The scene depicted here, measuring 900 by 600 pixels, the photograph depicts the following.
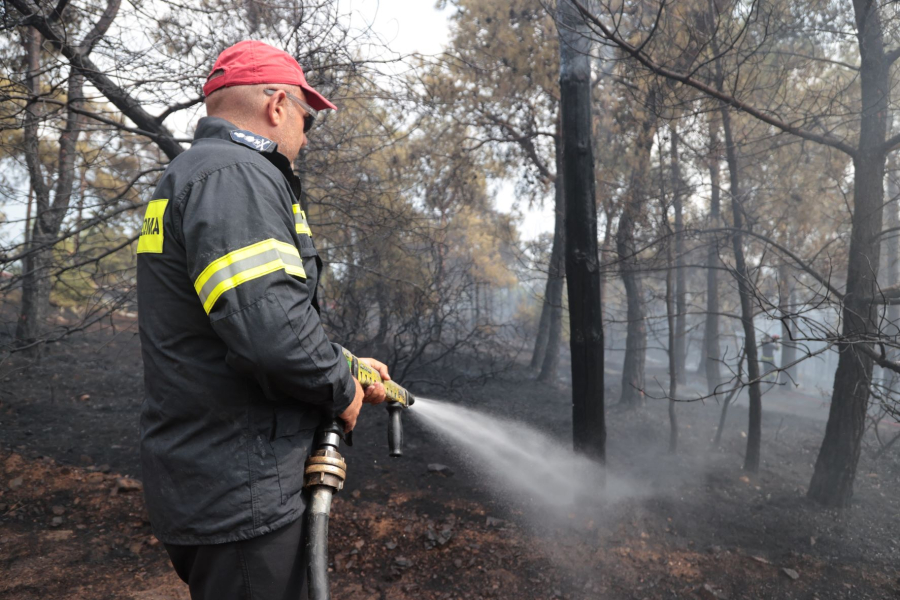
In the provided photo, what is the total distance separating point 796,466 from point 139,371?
37.4 ft

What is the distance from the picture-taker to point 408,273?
9898 mm

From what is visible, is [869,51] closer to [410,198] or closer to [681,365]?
[410,198]

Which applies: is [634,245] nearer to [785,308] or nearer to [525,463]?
[785,308]

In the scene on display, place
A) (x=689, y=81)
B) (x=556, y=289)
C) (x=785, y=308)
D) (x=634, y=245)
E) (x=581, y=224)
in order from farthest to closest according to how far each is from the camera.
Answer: (x=556, y=289)
(x=634, y=245)
(x=581, y=224)
(x=785, y=308)
(x=689, y=81)

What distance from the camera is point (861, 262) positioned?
5.12 m

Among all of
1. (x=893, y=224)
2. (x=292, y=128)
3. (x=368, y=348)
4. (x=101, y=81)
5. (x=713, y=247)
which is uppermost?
(x=101, y=81)

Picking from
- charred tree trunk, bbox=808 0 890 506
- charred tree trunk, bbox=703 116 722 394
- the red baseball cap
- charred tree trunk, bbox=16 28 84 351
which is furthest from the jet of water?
charred tree trunk, bbox=16 28 84 351

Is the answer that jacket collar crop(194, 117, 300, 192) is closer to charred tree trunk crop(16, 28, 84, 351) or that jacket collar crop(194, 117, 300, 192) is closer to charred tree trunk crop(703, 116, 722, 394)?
charred tree trunk crop(703, 116, 722, 394)

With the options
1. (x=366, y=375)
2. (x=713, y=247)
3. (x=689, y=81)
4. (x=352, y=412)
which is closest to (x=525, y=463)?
(x=689, y=81)

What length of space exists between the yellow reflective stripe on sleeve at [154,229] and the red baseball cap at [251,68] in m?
0.48

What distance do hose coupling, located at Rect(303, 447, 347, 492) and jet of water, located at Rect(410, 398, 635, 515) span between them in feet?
6.81

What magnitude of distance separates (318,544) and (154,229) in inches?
41.4

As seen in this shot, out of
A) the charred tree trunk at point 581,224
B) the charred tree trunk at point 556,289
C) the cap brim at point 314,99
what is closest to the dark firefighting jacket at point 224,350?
the cap brim at point 314,99

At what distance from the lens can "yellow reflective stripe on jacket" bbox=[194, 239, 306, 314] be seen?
4.59ft
